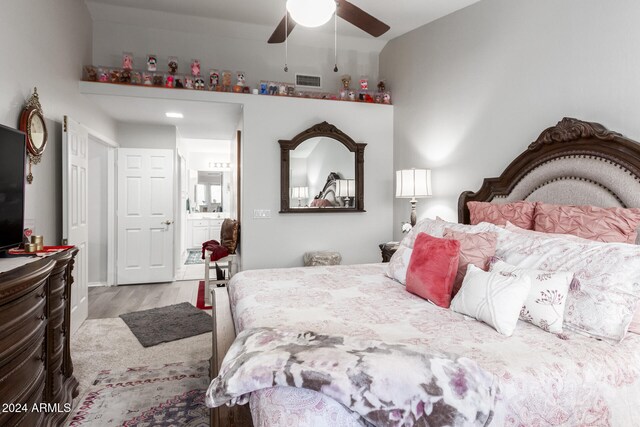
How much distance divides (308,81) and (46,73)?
294 cm

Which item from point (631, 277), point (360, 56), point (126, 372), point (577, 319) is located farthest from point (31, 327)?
point (360, 56)

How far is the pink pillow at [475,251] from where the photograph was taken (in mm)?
2020

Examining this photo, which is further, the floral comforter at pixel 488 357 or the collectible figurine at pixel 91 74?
the collectible figurine at pixel 91 74

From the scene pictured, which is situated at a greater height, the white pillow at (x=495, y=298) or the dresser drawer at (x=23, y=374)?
the white pillow at (x=495, y=298)

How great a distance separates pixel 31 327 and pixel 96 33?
391 cm

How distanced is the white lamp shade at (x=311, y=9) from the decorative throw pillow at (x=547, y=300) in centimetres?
174

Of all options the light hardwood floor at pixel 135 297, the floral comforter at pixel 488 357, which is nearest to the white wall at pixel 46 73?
the light hardwood floor at pixel 135 297

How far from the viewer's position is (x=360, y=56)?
16.6ft

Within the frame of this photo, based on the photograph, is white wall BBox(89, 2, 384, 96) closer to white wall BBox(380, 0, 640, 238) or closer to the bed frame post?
white wall BBox(380, 0, 640, 238)

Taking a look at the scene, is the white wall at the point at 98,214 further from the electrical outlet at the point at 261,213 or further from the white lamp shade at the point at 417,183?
the white lamp shade at the point at 417,183

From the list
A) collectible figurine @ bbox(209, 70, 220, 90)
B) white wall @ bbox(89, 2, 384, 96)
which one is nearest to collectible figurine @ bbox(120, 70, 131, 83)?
white wall @ bbox(89, 2, 384, 96)

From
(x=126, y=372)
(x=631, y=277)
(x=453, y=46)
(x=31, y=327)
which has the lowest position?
(x=126, y=372)

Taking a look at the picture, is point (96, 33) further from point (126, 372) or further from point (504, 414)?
point (504, 414)

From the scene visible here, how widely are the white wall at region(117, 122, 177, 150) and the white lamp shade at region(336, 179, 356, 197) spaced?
2.72 meters
